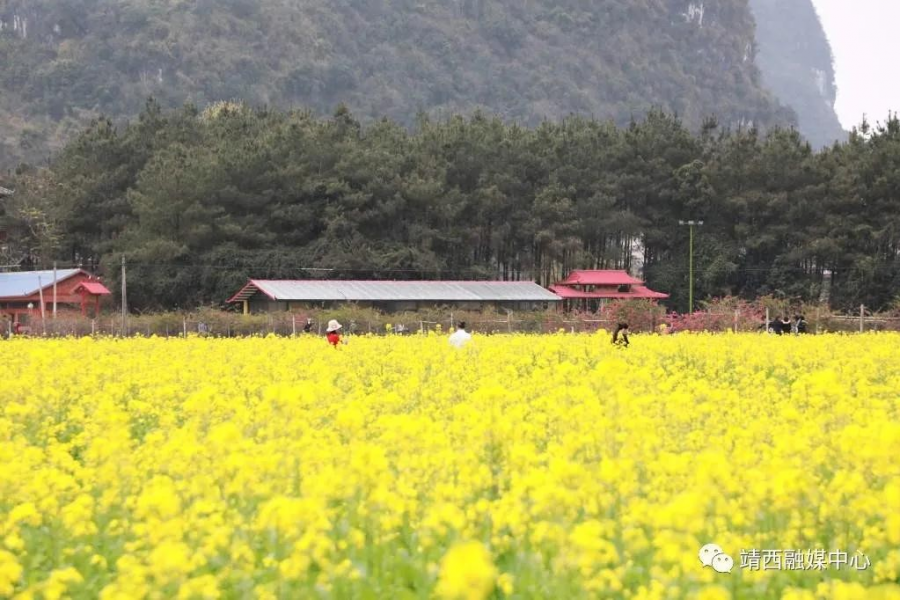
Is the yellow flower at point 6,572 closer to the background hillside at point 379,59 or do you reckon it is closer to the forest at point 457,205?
the forest at point 457,205

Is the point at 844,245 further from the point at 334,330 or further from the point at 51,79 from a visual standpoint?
the point at 51,79

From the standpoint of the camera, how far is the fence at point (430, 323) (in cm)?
2978

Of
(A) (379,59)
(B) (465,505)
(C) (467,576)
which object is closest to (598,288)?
(B) (465,505)

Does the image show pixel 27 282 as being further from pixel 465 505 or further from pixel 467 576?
pixel 467 576

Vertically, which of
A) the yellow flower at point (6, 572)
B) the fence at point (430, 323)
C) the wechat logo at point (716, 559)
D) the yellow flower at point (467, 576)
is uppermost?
the fence at point (430, 323)

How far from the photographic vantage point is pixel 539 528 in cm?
429

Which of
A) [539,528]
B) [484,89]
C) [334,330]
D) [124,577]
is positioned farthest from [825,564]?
[484,89]

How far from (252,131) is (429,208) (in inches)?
418

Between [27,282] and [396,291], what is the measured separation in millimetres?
14847

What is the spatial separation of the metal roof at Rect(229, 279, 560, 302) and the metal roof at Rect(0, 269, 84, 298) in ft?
22.4

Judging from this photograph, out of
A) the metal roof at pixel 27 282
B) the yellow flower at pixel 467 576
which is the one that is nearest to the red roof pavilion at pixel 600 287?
the metal roof at pixel 27 282

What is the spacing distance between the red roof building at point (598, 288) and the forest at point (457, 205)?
84.5 inches

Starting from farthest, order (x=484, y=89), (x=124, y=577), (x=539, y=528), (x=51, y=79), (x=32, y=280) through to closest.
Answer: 1. (x=484, y=89)
2. (x=51, y=79)
3. (x=32, y=280)
4. (x=539, y=528)
5. (x=124, y=577)

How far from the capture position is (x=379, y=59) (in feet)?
449
